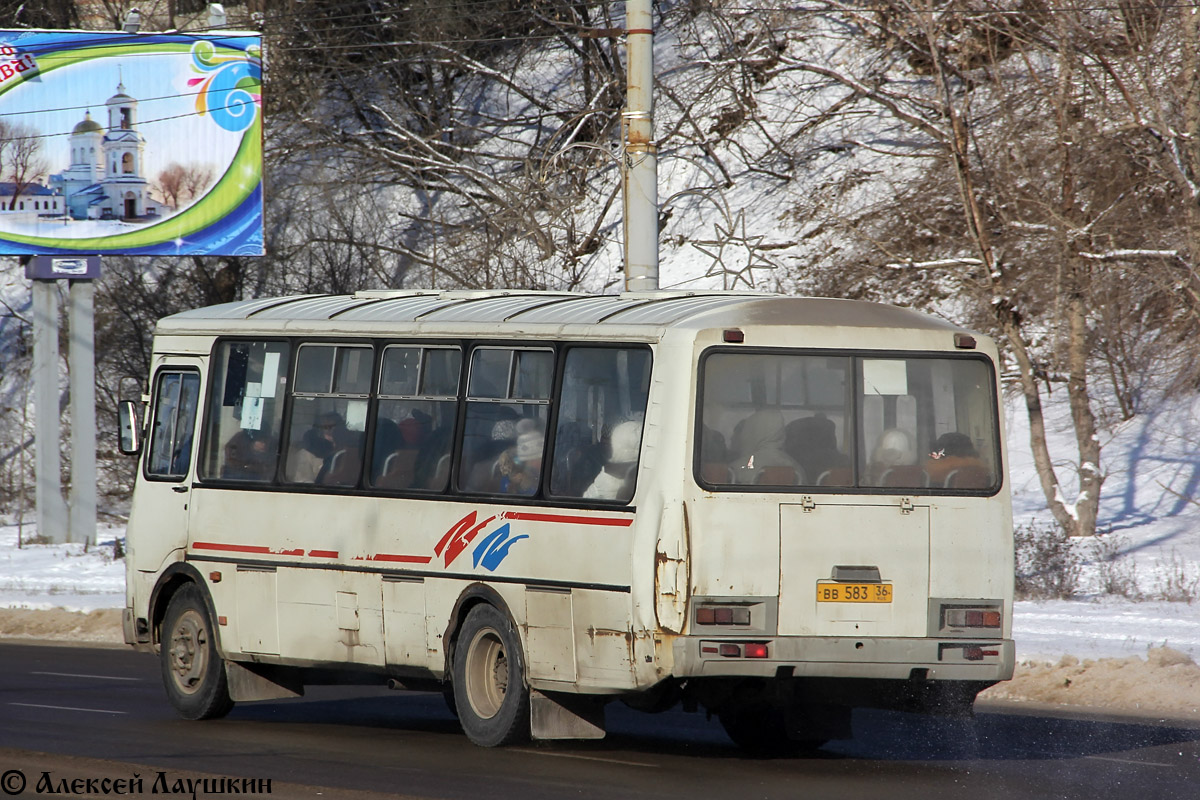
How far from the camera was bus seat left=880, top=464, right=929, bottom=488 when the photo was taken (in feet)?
29.8

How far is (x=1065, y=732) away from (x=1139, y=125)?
1340 cm

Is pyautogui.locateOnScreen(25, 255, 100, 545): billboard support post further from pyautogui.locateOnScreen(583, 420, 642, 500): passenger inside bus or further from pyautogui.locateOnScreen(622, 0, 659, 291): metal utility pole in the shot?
pyautogui.locateOnScreen(583, 420, 642, 500): passenger inside bus

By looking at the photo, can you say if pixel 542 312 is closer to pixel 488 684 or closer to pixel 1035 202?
pixel 488 684

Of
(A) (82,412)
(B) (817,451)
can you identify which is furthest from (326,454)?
(A) (82,412)

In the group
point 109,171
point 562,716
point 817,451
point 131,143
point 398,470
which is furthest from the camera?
point 109,171

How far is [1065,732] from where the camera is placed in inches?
418

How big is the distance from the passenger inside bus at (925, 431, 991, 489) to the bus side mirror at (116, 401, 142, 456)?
6.08 m

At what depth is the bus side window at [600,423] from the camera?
908cm

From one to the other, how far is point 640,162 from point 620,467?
6456 mm

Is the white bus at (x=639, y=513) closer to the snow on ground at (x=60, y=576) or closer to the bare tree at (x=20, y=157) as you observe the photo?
the snow on ground at (x=60, y=576)

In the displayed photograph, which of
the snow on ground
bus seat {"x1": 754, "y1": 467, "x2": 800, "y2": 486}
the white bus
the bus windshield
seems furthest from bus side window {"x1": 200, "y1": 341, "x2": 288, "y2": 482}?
the snow on ground

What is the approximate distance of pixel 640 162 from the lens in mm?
15023

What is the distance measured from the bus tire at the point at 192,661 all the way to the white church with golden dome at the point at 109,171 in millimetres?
17348

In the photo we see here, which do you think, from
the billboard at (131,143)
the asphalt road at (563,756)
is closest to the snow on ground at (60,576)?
the billboard at (131,143)
